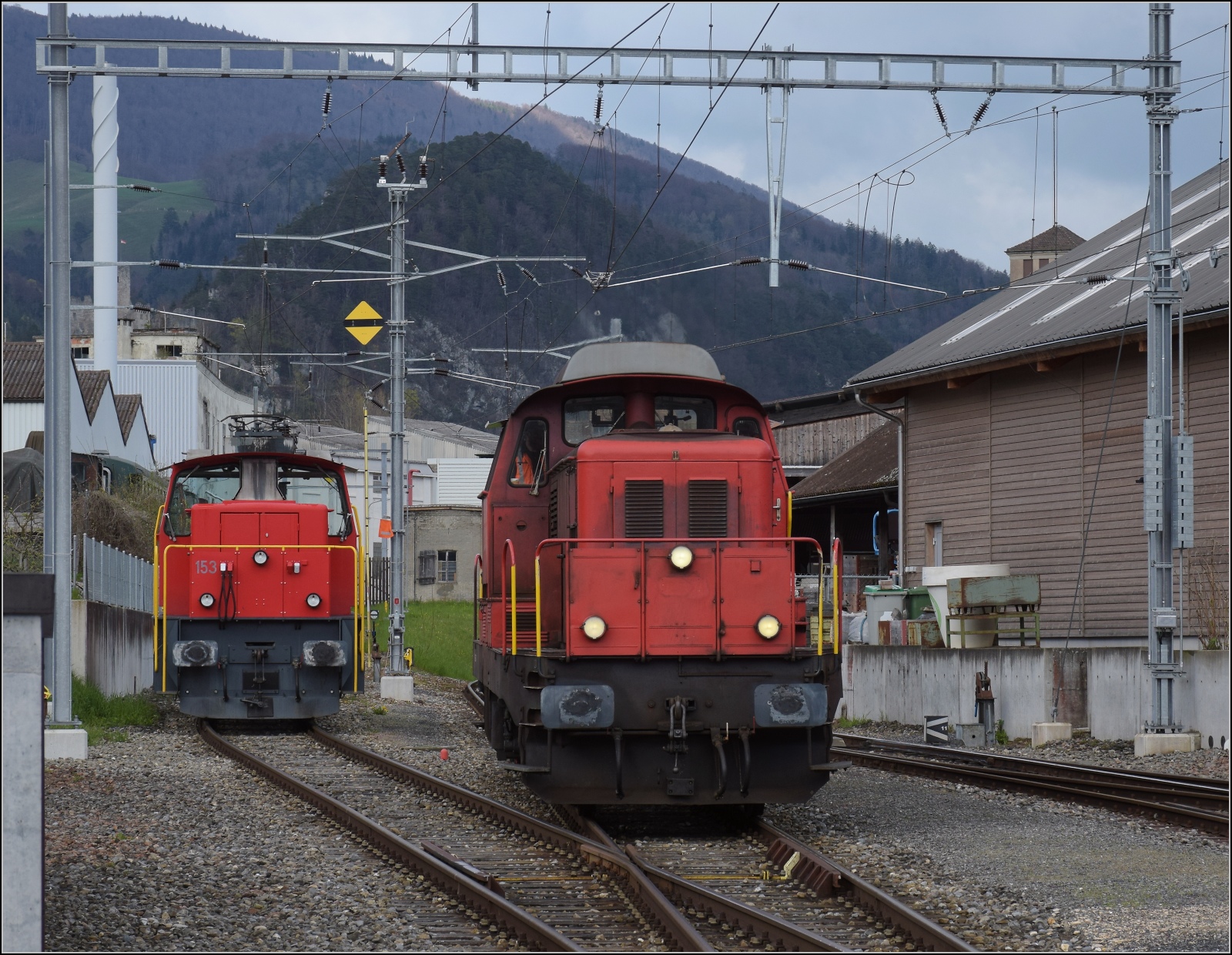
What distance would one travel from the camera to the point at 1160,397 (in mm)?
15281

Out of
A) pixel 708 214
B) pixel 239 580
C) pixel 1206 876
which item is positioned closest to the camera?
pixel 1206 876

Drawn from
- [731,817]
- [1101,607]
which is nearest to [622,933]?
[731,817]

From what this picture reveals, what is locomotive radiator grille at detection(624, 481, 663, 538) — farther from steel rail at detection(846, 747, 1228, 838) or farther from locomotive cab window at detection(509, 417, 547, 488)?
steel rail at detection(846, 747, 1228, 838)

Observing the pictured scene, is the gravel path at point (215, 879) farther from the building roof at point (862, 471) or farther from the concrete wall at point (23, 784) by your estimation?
the building roof at point (862, 471)

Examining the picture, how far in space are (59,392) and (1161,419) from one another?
1196cm

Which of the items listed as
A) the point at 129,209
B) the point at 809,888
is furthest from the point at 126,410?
the point at 129,209

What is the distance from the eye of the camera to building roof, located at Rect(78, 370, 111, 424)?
41844 millimetres

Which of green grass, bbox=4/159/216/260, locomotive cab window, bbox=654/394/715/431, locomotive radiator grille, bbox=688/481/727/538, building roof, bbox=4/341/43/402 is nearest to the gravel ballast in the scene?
locomotive radiator grille, bbox=688/481/727/538

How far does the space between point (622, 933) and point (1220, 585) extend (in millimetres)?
14734

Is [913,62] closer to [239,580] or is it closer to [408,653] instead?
[239,580]

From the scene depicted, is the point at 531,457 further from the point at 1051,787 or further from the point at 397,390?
the point at 397,390

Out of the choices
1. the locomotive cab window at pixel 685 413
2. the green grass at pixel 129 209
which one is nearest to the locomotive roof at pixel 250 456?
the locomotive cab window at pixel 685 413

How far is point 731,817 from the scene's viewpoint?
10.1m

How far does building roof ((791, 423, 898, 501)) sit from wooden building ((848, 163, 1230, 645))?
5.32m
